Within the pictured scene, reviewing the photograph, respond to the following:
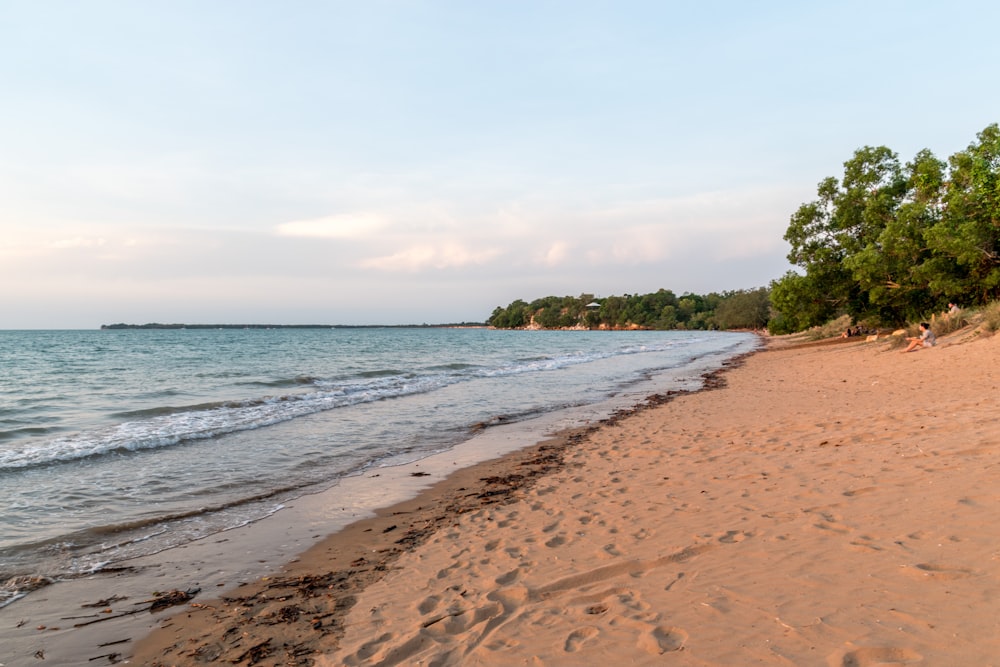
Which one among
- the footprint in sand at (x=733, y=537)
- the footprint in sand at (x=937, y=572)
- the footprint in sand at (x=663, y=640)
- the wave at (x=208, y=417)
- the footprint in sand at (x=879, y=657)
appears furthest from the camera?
the wave at (x=208, y=417)

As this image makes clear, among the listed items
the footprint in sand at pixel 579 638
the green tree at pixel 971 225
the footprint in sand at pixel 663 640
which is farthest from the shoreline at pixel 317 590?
the green tree at pixel 971 225

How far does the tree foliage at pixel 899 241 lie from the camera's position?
75.1ft

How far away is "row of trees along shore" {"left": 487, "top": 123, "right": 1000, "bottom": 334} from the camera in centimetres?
2292

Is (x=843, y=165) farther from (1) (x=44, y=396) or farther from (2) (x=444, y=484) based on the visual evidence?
(1) (x=44, y=396)

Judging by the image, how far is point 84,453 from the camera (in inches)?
419

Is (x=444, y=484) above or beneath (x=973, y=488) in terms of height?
beneath

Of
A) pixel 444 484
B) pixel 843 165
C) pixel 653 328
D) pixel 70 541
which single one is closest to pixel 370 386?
pixel 444 484

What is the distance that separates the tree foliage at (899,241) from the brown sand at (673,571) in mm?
19924

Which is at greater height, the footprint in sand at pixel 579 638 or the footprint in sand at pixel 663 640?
the footprint in sand at pixel 663 640

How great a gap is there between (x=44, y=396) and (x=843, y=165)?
3867 centimetres

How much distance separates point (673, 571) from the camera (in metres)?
4.36

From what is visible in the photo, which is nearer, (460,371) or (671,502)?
(671,502)

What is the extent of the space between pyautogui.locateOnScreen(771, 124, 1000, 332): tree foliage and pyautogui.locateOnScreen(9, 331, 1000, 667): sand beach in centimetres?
1942

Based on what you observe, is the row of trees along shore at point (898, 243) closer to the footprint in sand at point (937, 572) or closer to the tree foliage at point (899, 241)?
the tree foliage at point (899, 241)
